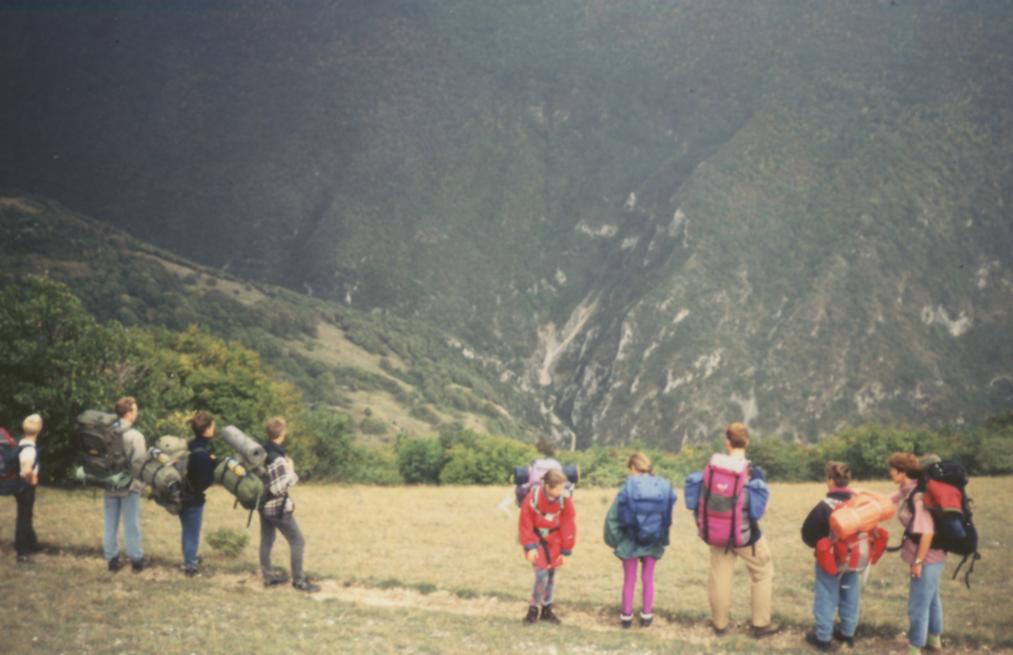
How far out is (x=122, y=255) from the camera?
159000mm

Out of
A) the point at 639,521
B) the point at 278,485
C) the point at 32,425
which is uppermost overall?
the point at 32,425

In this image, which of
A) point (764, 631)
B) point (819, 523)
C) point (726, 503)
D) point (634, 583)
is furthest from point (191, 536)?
point (819, 523)

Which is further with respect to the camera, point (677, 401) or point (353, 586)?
point (677, 401)

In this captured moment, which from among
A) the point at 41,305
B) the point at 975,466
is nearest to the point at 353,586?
the point at 41,305

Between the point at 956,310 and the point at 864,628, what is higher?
the point at 956,310

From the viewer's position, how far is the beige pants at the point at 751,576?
9.72m

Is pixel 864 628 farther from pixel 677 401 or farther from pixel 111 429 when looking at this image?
pixel 677 401

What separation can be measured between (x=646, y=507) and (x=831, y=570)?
7.92 ft

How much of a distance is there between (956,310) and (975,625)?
213 m

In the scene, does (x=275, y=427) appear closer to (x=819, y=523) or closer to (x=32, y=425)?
(x=32, y=425)

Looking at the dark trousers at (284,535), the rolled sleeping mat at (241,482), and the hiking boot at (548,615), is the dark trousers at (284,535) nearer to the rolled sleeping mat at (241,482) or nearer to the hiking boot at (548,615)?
the rolled sleeping mat at (241,482)

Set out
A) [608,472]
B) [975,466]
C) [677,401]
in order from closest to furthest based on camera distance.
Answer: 1. [975,466]
2. [608,472]
3. [677,401]

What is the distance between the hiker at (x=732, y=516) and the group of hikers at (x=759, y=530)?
1cm

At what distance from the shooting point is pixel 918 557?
8.91 meters
